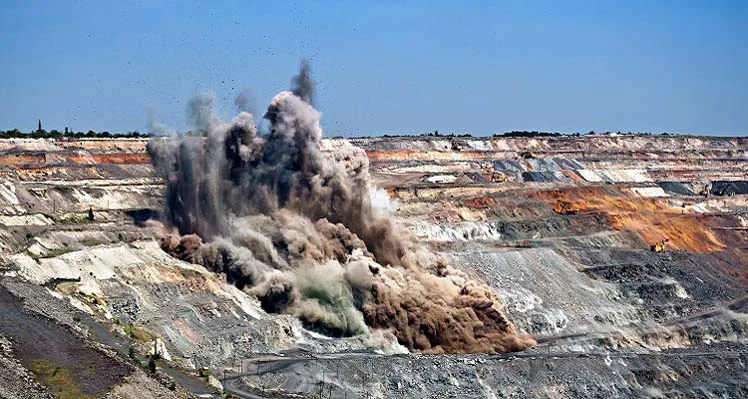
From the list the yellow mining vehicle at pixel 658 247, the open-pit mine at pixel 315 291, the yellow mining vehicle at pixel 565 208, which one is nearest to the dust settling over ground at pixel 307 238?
the open-pit mine at pixel 315 291

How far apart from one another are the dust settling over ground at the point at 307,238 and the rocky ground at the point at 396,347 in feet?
6.48

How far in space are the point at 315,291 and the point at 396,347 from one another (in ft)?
19.2

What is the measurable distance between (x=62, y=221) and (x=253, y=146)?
12.3 meters

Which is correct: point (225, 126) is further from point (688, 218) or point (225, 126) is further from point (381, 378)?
point (688, 218)

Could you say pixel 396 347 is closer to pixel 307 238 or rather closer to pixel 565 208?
pixel 307 238

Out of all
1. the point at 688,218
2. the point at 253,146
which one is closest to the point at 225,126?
the point at 253,146

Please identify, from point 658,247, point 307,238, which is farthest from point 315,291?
point 658,247

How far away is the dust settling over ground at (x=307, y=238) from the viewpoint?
7262 cm

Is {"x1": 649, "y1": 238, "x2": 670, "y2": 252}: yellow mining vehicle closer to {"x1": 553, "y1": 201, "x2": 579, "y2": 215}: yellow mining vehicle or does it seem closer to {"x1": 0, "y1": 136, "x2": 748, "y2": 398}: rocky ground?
{"x1": 0, "y1": 136, "x2": 748, "y2": 398}: rocky ground

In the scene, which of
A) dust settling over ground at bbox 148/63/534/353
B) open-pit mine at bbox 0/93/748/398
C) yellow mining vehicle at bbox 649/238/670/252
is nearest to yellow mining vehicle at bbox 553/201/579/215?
open-pit mine at bbox 0/93/748/398

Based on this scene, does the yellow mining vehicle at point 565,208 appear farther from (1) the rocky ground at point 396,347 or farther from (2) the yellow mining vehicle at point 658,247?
(2) the yellow mining vehicle at point 658,247

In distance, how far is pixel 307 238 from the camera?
A: 7625 centimetres

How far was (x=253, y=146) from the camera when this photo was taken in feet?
261

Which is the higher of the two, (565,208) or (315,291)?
(565,208)
